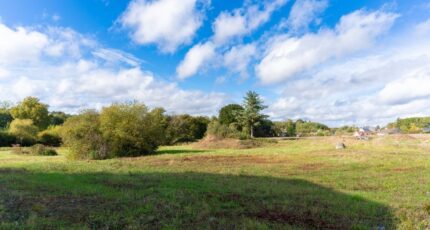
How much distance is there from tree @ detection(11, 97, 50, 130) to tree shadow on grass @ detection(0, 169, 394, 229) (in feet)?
181

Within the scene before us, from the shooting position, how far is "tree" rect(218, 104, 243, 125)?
220 feet

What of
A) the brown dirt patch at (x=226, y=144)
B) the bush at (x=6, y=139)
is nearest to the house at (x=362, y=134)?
the brown dirt patch at (x=226, y=144)

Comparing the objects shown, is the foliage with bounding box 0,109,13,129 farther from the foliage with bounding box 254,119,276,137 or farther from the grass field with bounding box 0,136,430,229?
the grass field with bounding box 0,136,430,229

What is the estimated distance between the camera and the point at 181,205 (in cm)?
823

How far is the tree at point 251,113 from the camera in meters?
61.8

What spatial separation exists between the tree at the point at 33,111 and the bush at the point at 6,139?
51.7 ft

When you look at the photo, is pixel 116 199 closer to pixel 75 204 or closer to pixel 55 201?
pixel 75 204

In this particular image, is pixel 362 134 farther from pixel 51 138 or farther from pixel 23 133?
pixel 23 133

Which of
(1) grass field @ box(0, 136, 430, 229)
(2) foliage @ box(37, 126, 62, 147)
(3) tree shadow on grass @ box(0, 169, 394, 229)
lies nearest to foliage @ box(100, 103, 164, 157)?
(1) grass field @ box(0, 136, 430, 229)

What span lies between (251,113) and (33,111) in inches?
1646

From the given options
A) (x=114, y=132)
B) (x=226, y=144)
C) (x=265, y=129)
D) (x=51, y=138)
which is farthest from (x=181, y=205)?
(x=265, y=129)

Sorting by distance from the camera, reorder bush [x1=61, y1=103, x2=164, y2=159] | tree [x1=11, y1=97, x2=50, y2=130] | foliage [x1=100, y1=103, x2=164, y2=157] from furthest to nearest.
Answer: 1. tree [x1=11, y1=97, x2=50, y2=130]
2. foliage [x1=100, y1=103, x2=164, y2=157]
3. bush [x1=61, y1=103, x2=164, y2=159]

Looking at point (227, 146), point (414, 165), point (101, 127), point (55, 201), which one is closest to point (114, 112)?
point (101, 127)

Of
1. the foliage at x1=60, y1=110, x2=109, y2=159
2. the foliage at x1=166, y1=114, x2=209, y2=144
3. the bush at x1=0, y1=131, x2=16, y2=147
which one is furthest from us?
the foliage at x1=166, y1=114, x2=209, y2=144
